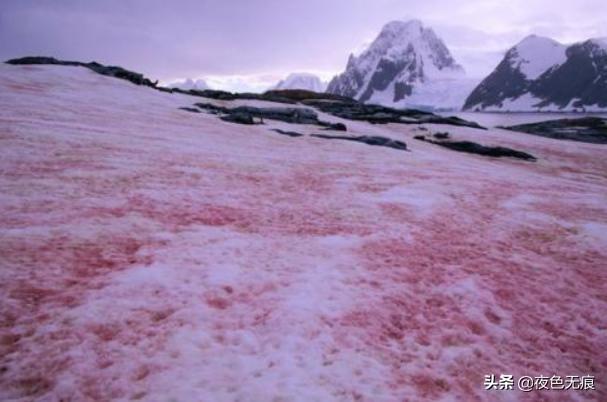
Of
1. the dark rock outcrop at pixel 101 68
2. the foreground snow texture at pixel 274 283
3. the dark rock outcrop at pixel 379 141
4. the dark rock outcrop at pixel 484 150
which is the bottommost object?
the foreground snow texture at pixel 274 283

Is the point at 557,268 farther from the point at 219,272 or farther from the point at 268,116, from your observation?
the point at 268,116

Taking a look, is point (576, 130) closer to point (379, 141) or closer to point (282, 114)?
point (282, 114)

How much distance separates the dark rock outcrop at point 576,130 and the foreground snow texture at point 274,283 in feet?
141

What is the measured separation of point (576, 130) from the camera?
57.2 m

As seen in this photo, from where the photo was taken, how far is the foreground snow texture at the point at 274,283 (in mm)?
4605

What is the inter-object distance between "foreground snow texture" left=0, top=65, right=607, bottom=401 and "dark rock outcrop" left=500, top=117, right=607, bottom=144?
43050 mm

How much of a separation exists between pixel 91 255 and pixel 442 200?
33.4ft

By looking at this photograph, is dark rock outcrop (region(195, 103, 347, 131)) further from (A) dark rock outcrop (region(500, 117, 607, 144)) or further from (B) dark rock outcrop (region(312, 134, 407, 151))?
(A) dark rock outcrop (region(500, 117, 607, 144))

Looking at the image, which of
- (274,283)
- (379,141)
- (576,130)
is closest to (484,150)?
(379,141)

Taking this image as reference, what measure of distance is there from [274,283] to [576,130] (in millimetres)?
63724

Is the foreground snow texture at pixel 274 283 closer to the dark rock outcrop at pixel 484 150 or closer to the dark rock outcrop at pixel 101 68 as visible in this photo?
the dark rock outcrop at pixel 484 150

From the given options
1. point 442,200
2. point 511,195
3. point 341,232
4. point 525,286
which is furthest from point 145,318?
point 511,195

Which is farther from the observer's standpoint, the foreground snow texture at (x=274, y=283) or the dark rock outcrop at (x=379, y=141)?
the dark rock outcrop at (x=379, y=141)

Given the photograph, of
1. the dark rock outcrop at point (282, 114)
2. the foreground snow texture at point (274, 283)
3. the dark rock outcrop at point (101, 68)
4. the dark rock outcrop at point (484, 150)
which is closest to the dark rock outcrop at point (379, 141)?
the dark rock outcrop at point (282, 114)
